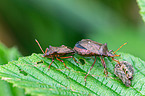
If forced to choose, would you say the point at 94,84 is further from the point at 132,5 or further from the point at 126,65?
the point at 132,5

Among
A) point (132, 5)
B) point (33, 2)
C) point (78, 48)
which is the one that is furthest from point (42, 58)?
point (132, 5)

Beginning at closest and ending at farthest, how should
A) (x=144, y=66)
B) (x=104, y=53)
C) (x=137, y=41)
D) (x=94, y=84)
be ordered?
(x=94, y=84) → (x=144, y=66) → (x=104, y=53) → (x=137, y=41)

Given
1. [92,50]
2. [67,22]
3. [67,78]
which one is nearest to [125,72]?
[92,50]

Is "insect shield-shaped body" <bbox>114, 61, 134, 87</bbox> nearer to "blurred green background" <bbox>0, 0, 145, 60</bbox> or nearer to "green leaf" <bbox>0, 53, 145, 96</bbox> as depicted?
"green leaf" <bbox>0, 53, 145, 96</bbox>

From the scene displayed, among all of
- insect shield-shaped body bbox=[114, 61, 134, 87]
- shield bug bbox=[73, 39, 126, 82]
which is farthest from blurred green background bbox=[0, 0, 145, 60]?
insect shield-shaped body bbox=[114, 61, 134, 87]

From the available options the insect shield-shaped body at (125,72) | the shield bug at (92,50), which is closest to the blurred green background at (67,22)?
the shield bug at (92,50)

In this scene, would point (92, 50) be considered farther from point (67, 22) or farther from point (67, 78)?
point (67, 22)

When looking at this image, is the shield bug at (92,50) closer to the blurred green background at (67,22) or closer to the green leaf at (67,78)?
the green leaf at (67,78)
